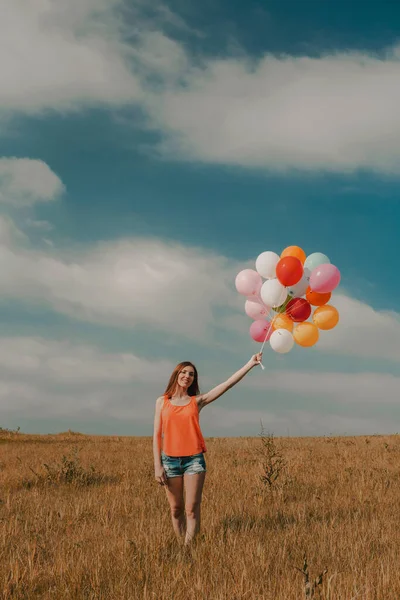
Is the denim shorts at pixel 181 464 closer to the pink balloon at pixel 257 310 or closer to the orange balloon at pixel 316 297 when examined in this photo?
the pink balloon at pixel 257 310

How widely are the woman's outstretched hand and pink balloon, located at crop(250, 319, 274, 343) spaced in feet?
6.92

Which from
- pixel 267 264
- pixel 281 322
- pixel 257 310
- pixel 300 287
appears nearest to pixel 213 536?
pixel 281 322

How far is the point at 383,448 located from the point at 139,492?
9605 millimetres

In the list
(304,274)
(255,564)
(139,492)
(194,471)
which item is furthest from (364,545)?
(139,492)

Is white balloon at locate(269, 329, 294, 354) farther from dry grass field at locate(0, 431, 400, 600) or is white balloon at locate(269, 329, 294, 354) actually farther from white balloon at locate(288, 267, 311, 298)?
dry grass field at locate(0, 431, 400, 600)

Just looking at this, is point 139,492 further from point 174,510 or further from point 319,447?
point 319,447

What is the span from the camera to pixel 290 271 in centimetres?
789

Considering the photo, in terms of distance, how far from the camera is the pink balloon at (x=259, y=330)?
848 cm

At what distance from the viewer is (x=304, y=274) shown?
848 cm

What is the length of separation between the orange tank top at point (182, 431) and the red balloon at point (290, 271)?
2489mm

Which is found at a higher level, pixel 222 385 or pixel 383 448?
pixel 222 385

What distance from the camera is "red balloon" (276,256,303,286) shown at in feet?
25.9

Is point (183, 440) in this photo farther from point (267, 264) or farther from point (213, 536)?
point (267, 264)

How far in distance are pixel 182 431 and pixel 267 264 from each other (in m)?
3.28
